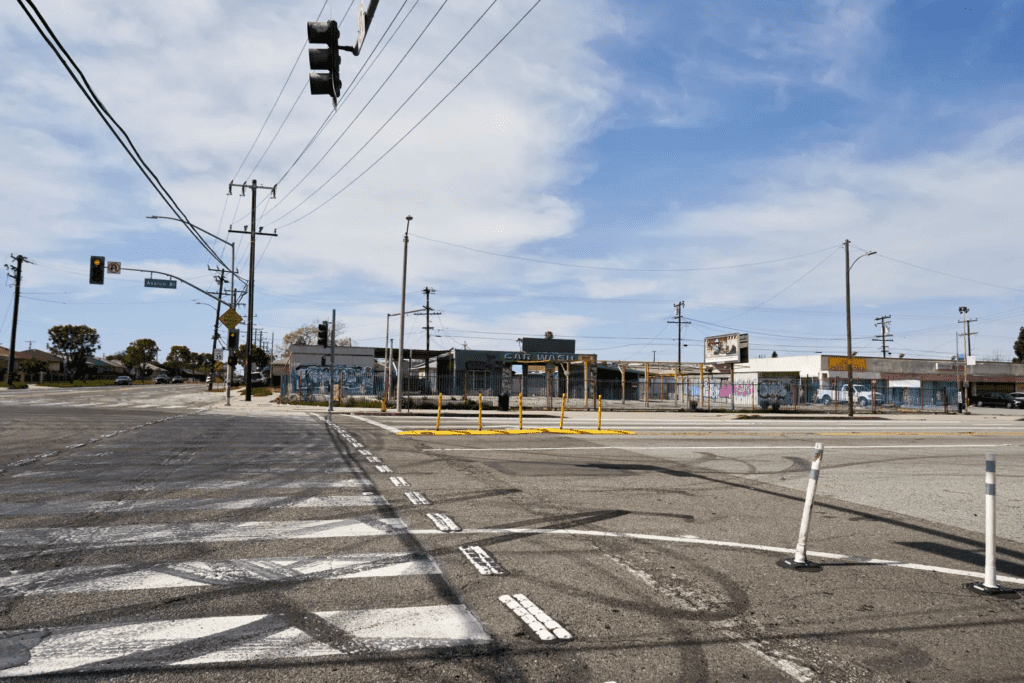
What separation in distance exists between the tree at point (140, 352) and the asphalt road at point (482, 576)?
468ft

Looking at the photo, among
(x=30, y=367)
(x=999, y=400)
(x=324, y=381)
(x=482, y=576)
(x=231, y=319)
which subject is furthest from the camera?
(x=30, y=367)

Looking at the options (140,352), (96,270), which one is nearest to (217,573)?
(96,270)

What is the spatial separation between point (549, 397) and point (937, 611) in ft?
113

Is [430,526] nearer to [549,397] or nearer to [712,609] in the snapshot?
[712,609]

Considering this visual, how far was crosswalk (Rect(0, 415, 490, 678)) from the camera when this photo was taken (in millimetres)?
3611

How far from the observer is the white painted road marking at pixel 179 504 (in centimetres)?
698

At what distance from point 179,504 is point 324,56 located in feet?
18.5

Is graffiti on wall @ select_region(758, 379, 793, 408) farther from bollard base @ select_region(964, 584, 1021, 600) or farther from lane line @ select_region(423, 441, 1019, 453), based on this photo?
bollard base @ select_region(964, 584, 1021, 600)

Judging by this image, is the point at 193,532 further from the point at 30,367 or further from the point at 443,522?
the point at 30,367

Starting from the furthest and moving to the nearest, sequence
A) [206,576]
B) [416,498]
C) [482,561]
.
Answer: [416,498] < [482,561] < [206,576]

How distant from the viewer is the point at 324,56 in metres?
8.39

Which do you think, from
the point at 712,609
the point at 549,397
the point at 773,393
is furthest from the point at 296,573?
the point at 773,393

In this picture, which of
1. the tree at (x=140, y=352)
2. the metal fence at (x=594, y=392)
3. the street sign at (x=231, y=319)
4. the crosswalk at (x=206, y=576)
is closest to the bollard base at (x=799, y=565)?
the crosswalk at (x=206, y=576)

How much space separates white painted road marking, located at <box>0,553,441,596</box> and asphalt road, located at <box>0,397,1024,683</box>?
27 mm
